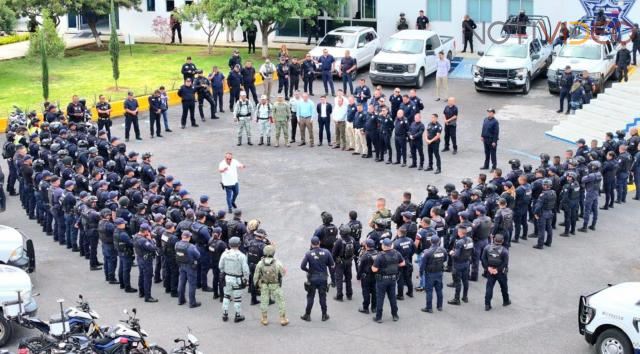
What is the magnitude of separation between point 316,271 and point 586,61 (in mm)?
17829

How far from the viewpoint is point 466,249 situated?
16109mm

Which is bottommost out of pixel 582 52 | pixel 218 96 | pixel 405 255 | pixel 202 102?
pixel 405 255

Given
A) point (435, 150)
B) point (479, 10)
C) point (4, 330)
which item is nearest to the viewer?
point (4, 330)

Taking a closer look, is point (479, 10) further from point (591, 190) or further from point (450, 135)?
point (591, 190)

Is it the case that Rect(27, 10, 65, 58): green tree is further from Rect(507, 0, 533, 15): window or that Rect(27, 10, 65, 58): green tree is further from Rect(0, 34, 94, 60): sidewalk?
Rect(507, 0, 533, 15): window

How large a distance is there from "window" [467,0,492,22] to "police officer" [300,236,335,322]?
23.1 m

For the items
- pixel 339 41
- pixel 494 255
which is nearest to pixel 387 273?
pixel 494 255

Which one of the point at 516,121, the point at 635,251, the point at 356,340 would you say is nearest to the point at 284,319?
the point at 356,340

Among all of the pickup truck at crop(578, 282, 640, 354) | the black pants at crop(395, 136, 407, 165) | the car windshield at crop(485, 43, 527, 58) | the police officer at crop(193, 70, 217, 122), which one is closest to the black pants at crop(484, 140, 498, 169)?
the black pants at crop(395, 136, 407, 165)

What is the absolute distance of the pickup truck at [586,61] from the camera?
29.9 meters

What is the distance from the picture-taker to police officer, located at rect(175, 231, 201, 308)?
16.0 meters

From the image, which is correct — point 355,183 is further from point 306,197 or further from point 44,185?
point 44,185

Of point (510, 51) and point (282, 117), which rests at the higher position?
point (510, 51)

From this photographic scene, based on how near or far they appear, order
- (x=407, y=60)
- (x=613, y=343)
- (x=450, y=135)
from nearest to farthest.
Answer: (x=613, y=343)
(x=450, y=135)
(x=407, y=60)
